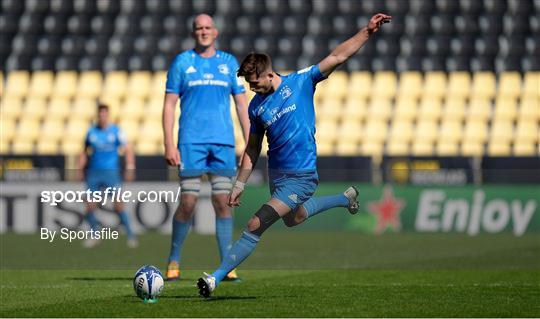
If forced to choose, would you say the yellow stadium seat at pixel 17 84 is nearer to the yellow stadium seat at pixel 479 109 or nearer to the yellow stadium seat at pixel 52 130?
the yellow stadium seat at pixel 52 130

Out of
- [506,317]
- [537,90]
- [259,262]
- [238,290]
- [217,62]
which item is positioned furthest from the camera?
[537,90]

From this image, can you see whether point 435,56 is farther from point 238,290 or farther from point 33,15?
point 238,290

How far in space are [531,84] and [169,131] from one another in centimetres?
1264

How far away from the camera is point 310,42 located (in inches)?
858

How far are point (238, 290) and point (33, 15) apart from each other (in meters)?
15.0

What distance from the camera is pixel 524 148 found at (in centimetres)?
2025

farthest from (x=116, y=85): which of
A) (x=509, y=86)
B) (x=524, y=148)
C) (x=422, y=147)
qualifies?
(x=524, y=148)

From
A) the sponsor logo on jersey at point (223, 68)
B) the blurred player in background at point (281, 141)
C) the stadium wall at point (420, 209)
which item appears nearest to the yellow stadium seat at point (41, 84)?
the stadium wall at point (420, 209)

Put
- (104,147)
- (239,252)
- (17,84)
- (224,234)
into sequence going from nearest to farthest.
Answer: (239,252)
(224,234)
(104,147)
(17,84)

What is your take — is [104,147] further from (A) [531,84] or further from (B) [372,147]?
(A) [531,84]

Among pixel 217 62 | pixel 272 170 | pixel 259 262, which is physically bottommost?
pixel 259 262

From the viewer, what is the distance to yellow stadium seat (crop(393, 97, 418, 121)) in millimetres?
20823

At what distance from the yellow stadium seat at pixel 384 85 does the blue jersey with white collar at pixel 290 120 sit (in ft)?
Result: 42.3

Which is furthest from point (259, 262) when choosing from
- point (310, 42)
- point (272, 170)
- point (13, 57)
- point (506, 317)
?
point (13, 57)
